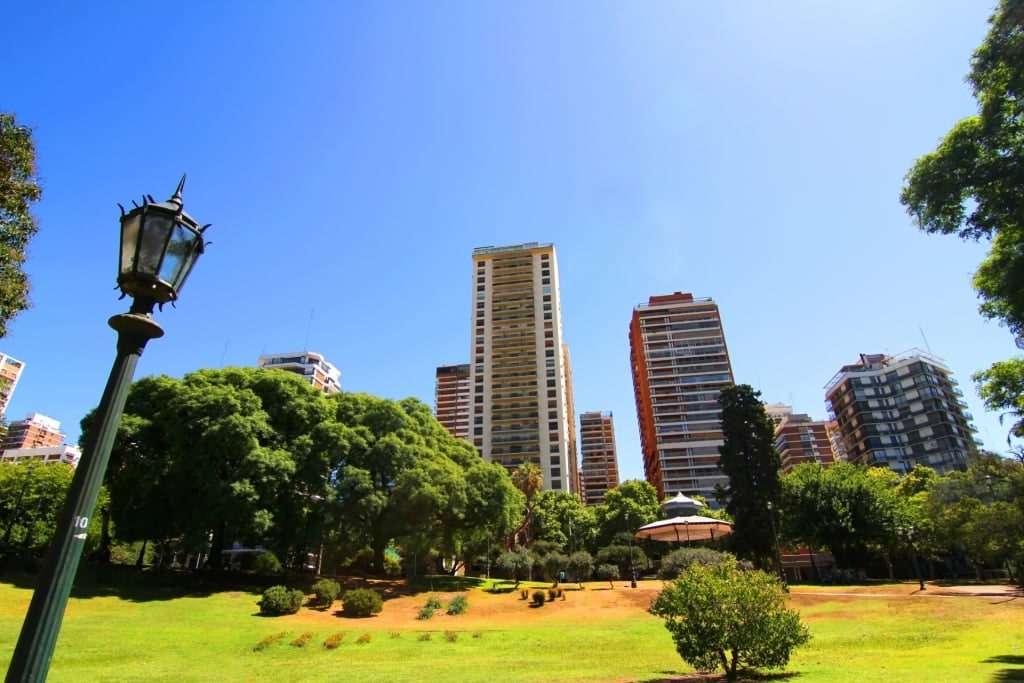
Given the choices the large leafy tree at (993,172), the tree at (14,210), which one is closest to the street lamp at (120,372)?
the tree at (14,210)

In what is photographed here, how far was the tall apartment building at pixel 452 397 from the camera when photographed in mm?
126812

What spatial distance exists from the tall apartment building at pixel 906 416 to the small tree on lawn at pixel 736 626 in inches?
4065

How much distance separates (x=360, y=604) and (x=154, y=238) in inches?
971

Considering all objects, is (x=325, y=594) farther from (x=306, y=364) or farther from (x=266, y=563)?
(x=306, y=364)

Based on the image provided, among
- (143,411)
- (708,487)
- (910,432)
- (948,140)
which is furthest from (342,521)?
(910,432)

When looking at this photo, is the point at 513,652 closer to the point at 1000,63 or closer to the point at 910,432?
the point at 1000,63

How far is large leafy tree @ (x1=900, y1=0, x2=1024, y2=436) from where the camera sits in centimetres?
1019

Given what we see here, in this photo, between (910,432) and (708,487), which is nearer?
(708,487)

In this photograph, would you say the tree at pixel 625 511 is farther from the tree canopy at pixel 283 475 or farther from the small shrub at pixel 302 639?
the small shrub at pixel 302 639

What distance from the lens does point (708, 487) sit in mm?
85812

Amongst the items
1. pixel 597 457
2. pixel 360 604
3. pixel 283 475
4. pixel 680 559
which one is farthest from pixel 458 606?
pixel 597 457

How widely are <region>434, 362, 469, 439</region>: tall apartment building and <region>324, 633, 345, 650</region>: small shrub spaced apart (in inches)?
4180

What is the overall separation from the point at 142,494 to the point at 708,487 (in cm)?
7816

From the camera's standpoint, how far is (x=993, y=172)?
34.4 feet
